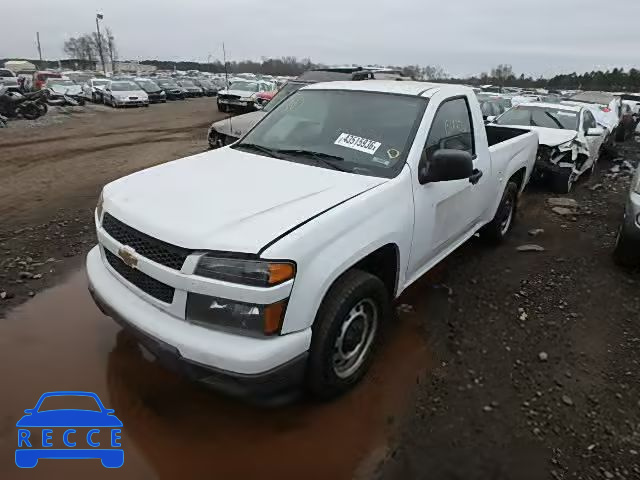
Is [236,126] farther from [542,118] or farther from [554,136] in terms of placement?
[542,118]

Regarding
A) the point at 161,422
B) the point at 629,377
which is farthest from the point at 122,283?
the point at 629,377

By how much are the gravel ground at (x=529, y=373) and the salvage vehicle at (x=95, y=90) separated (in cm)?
2694

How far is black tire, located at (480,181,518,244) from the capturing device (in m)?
5.05

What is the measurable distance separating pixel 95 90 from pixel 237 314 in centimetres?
2905

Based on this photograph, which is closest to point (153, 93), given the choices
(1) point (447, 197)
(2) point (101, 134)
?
(2) point (101, 134)

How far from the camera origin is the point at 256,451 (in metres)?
2.49

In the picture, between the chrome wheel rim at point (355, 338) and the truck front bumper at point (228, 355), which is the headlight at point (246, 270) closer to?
the truck front bumper at point (228, 355)

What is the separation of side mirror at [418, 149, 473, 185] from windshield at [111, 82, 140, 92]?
26.0m

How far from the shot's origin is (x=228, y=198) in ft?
8.57

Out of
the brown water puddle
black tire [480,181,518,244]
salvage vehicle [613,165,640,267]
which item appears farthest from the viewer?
black tire [480,181,518,244]

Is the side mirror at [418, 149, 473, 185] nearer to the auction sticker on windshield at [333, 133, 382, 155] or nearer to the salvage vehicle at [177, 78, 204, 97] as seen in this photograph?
the auction sticker on windshield at [333, 133, 382, 155]

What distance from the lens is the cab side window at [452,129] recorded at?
3359 millimetres

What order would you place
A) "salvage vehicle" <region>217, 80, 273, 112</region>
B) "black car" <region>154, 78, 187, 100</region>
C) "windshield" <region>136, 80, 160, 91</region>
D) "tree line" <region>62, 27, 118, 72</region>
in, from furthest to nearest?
"tree line" <region>62, 27, 118, 72</region> → "black car" <region>154, 78, 187, 100</region> → "windshield" <region>136, 80, 160, 91</region> → "salvage vehicle" <region>217, 80, 273, 112</region>

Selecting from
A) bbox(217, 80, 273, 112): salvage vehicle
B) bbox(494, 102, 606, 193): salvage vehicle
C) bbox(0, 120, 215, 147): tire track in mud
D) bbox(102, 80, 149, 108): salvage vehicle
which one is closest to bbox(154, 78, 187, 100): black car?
bbox(102, 80, 149, 108): salvage vehicle
